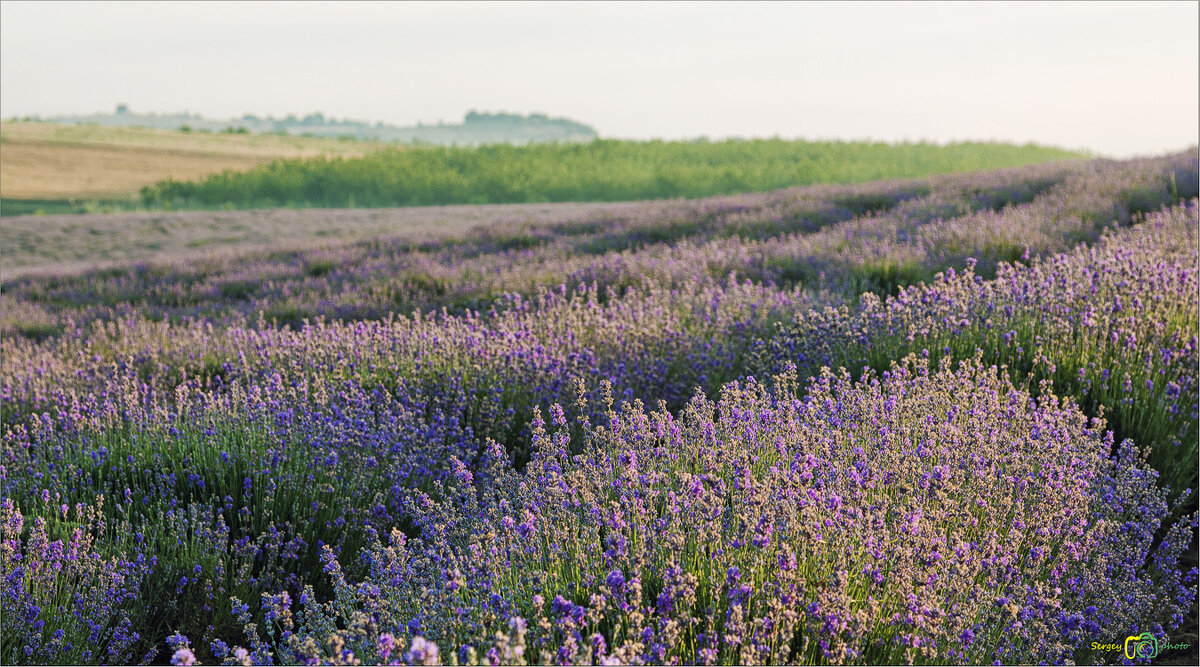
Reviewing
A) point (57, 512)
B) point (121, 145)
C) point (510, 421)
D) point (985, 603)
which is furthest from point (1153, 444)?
point (121, 145)

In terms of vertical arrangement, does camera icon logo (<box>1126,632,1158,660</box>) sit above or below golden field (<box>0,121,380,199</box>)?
below

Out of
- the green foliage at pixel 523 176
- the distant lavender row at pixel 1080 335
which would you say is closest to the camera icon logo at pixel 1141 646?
the distant lavender row at pixel 1080 335

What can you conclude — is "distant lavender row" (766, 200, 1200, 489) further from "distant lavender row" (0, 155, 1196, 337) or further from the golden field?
the golden field

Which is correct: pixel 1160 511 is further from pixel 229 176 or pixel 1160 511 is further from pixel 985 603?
pixel 229 176

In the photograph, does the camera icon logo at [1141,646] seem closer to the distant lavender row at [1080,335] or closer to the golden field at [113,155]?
the distant lavender row at [1080,335]

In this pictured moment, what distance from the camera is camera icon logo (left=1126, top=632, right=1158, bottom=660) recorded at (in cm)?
244

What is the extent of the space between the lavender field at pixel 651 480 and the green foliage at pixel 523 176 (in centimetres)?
2117

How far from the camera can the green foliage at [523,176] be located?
27.0m

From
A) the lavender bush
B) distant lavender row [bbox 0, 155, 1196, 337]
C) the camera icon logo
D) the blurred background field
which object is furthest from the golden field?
the camera icon logo

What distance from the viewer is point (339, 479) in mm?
3432

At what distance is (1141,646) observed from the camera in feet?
8.08

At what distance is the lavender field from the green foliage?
21.2 m

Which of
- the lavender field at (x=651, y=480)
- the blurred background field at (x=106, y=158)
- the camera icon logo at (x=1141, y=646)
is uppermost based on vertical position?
the blurred background field at (x=106, y=158)

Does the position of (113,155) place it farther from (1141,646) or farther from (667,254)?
(1141,646)
